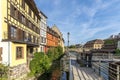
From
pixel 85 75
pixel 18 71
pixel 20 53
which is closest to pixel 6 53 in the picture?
pixel 18 71

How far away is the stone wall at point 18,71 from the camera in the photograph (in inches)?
699

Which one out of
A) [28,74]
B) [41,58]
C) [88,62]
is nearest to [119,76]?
[88,62]

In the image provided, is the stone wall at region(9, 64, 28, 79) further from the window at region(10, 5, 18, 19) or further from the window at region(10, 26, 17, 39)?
the window at region(10, 5, 18, 19)

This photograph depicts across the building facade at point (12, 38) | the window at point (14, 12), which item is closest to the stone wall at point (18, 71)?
the building facade at point (12, 38)

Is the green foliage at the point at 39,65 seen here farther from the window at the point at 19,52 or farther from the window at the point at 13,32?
the window at the point at 13,32

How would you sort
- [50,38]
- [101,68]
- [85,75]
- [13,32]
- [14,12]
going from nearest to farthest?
1. [85,75]
2. [101,68]
3. [13,32]
4. [14,12]
5. [50,38]

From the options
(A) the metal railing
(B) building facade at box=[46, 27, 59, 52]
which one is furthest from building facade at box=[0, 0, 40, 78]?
(B) building facade at box=[46, 27, 59, 52]

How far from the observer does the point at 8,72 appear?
1720 cm

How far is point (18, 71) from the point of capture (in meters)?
19.7

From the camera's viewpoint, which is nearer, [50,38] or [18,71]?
[18,71]

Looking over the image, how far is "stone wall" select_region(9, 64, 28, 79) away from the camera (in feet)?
58.3

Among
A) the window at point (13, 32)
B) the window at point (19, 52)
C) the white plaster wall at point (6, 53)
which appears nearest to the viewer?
the white plaster wall at point (6, 53)

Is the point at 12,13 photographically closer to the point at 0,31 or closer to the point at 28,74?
the point at 0,31

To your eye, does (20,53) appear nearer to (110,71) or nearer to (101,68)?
(101,68)
